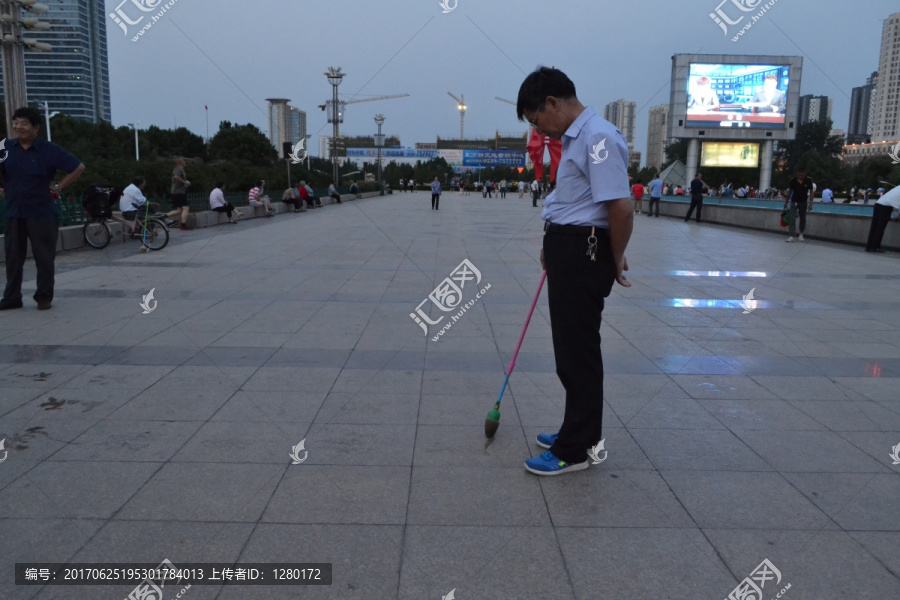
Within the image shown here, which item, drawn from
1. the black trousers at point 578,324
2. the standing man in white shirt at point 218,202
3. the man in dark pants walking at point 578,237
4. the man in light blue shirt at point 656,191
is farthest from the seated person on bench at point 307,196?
the black trousers at point 578,324

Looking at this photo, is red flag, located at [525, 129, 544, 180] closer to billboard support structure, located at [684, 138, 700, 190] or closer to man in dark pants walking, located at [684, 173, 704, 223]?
man in dark pants walking, located at [684, 173, 704, 223]

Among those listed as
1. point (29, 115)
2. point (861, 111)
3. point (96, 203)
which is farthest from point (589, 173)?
point (861, 111)

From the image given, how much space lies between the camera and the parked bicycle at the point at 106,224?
12.5 metres

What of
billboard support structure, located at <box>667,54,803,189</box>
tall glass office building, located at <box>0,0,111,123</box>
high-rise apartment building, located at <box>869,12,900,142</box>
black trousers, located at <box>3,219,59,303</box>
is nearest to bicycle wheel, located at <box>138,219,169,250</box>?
tall glass office building, located at <box>0,0,111,123</box>

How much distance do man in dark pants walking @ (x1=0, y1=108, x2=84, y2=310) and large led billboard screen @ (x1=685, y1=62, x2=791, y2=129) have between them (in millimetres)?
52906

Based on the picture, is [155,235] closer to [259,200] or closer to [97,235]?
[97,235]

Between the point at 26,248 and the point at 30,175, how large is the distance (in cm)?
72

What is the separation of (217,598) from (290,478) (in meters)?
0.92

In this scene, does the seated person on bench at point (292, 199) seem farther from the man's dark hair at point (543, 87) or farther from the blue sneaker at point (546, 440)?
the man's dark hair at point (543, 87)

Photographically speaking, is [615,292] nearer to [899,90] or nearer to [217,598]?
[217,598]

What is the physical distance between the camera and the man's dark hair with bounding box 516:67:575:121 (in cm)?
323

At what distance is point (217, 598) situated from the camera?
7.77ft

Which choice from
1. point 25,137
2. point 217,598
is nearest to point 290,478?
point 217,598

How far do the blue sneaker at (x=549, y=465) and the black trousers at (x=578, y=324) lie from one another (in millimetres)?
31
